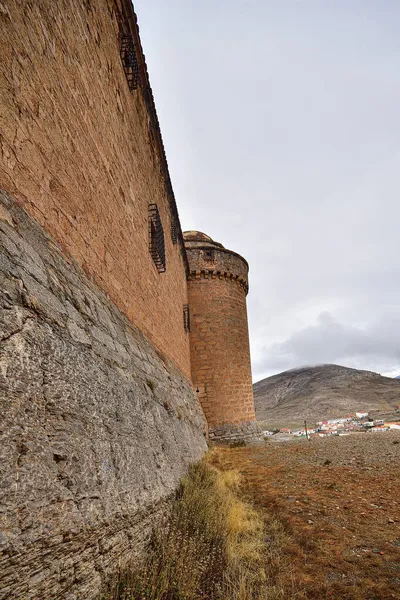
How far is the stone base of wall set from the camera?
1204 centimetres

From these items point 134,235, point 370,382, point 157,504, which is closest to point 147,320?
point 134,235

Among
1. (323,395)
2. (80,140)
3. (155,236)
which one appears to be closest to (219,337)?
(155,236)

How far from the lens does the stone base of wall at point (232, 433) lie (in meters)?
12.0

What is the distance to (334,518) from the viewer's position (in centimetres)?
425

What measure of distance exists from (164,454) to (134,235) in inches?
138

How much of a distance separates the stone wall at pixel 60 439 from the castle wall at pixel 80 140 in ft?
1.43

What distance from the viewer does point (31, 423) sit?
1693 millimetres

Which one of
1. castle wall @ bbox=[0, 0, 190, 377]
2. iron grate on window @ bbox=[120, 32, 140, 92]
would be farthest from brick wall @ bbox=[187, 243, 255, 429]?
iron grate on window @ bbox=[120, 32, 140, 92]

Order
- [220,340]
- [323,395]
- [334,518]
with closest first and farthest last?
1. [334,518]
2. [220,340]
3. [323,395]

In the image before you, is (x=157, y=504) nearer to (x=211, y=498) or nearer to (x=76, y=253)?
(x=211, y=498)

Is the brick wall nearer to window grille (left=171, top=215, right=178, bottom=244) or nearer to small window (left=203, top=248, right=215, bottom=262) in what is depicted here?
small window (left=203, top=248, right=215, bottom=262)

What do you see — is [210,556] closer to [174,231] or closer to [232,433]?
[174,231]

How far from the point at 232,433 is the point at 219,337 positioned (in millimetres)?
3613

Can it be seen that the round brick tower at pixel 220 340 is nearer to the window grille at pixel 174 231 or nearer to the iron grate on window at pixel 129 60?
the window grille at pixel 174 231
